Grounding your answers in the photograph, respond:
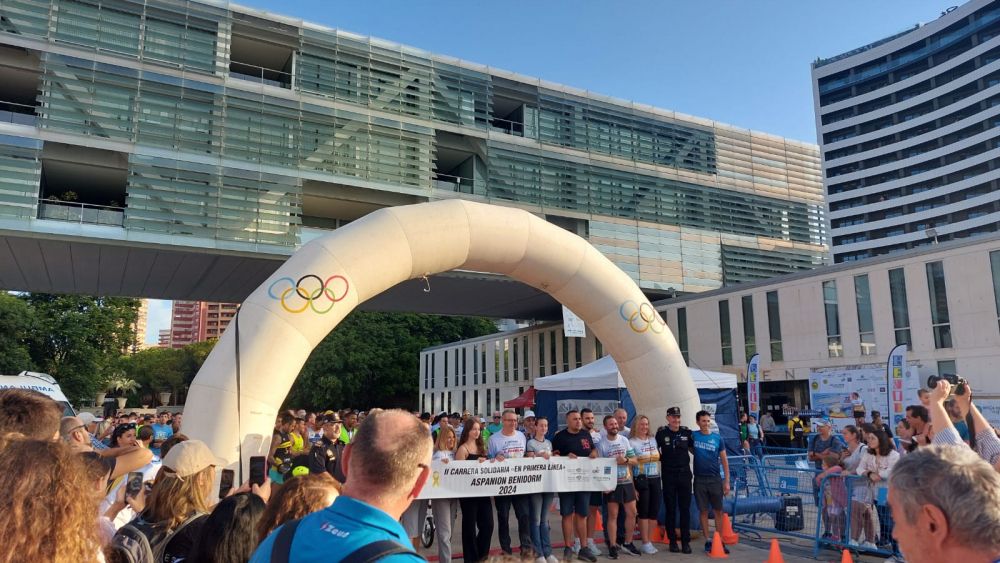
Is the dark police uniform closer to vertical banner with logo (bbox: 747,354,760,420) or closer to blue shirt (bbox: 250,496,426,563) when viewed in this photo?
blue shirt (bbox: 250,496,426,563)

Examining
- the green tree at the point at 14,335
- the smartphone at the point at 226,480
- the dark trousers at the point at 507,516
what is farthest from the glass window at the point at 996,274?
the green tree at the point at 14,335

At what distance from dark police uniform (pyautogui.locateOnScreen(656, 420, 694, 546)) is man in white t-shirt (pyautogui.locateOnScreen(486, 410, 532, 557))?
1.92 meters

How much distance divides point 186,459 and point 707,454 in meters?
Result: 7.29

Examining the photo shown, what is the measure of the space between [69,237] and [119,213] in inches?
60.8

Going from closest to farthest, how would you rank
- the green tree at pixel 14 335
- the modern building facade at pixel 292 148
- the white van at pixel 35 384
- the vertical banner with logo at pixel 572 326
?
the white van at pixel 35 384
the modern building facade at pixel 292 148
the vertical banner with logo at pixel 572 326
the green tree at pixel 14 335

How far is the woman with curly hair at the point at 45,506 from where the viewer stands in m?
1.75

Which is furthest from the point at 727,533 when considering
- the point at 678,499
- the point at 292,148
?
the point at 292,148

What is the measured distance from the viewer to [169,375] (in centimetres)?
8969

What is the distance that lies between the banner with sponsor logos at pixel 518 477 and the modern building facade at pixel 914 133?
286 ft

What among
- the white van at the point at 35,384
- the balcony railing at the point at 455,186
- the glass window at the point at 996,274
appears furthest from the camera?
the balcony railing at the point at 455,186

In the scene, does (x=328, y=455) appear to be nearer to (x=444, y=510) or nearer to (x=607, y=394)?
(x=444, y=510)

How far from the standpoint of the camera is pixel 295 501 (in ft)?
10.2

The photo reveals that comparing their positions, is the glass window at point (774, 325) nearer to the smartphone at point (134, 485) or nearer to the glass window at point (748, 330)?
the glass window at point (748, 330)

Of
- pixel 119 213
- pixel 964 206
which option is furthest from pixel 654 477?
pixel 964 206
